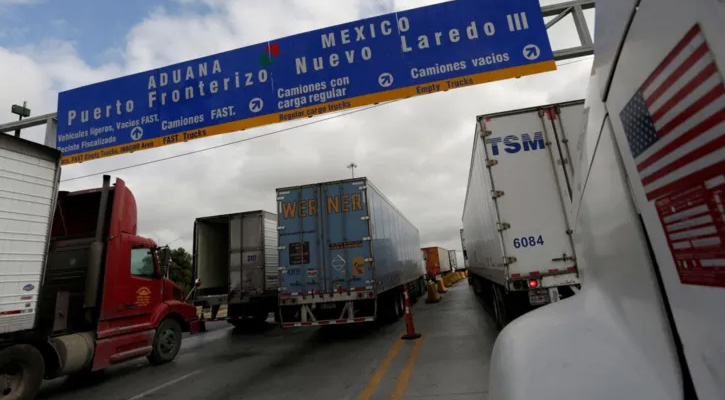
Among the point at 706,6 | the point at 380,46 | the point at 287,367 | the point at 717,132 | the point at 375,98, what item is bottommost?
the point at 287,367

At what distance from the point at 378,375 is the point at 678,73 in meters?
6.04

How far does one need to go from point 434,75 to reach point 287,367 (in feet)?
19.3

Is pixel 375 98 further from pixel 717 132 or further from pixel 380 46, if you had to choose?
pixel 717 132

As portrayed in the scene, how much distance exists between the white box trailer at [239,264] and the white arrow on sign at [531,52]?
9668mm

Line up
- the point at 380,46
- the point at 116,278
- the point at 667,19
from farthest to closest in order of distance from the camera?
the point at 116,278
the point at 380,46
the point at 667,19

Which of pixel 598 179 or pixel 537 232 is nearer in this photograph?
pixel 598 179

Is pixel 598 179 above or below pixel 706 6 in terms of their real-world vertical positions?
below

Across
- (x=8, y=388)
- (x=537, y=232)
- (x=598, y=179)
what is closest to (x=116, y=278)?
(x=8, y=388)

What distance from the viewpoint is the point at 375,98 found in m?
6.91

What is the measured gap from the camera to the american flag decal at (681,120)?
715 millimetres

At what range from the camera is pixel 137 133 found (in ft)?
25.9

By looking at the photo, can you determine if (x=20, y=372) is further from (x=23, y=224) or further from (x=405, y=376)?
(x=405, y=376)

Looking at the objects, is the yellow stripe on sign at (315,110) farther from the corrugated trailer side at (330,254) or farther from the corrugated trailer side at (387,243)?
the corrugated trailer side at (387,243)

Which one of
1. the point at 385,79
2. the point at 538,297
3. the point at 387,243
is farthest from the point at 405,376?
the point at 387,243
